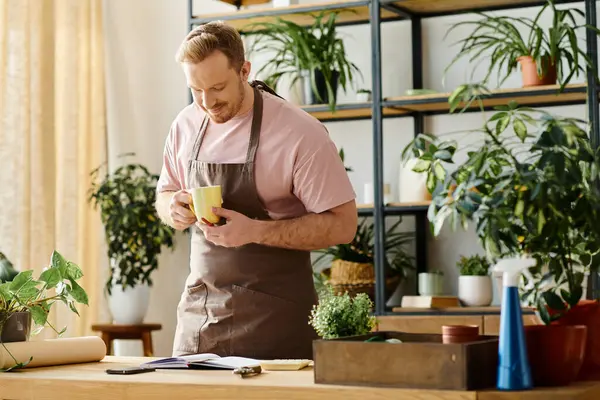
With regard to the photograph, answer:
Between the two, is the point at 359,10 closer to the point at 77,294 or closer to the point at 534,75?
the point at 534,75

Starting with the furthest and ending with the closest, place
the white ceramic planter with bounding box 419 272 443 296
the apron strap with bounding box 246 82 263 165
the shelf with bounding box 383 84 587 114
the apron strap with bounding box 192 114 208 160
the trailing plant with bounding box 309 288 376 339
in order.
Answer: the white ceramic planter with bounding box 419 272 443 296, the shelf with bounding box 383 84 587 114, the apron strap with bounding box 192 114 208 160, the apron strap with bounding box 246 82 263 165, the trailing plant with bounding box 309 288 376 339

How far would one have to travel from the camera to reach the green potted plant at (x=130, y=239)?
515 cm

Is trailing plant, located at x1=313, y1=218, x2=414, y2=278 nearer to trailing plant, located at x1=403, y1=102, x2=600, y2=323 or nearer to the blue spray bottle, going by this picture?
trailing plant, located at x1=403, y1=102, x2=600, y2=323

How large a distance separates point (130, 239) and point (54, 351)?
8.84 feet

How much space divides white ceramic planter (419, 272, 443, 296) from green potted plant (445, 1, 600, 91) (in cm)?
93

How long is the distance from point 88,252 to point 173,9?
1.44 meters

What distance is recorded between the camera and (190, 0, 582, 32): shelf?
471 centimetres

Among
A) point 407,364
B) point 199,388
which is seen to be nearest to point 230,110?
point 199,388

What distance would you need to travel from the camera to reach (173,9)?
5.63 meters

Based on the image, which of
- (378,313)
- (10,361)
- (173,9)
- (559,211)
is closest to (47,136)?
(173,9)

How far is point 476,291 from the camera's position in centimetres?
448

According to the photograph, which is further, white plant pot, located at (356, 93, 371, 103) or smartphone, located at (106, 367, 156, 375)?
white plant pot, located at (356, 93, 371, 103)

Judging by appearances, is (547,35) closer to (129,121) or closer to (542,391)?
(129,121)

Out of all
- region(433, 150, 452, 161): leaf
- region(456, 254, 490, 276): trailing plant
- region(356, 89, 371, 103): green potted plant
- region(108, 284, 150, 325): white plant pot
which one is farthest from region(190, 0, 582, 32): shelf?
region(433, 150, 452, 161): leaf
